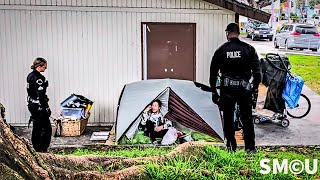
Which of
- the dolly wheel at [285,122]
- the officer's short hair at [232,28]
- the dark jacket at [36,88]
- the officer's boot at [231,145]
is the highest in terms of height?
the officer's short hair at [232,28]

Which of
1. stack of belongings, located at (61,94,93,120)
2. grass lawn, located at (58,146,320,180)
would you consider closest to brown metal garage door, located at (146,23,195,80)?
stack of belongings, located at (61,94,93,120)

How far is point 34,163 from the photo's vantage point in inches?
176

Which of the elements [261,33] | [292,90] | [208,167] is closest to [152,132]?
[292,90]

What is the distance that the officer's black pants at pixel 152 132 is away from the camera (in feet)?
31.5

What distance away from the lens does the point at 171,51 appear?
11680mm

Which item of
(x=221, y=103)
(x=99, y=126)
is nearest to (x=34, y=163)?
(x=221, y=103)

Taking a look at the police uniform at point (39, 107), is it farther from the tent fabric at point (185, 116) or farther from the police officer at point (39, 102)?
the tent fabric at point (185, 116)

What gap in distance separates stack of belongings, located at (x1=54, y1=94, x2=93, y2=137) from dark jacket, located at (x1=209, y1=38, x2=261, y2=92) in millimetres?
4435

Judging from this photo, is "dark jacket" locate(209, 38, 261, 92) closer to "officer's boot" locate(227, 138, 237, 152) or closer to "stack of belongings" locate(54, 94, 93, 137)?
"officer's boot" locate(227, 138, 237, 152)

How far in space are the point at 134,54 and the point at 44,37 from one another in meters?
1.98

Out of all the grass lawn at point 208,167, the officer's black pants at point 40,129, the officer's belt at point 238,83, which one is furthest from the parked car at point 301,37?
the grass lawn at point 208,167

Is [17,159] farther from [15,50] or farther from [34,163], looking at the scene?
[15,50]

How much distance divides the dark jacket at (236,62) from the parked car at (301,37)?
2455 cm

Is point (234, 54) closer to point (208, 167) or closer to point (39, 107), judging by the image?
point (208, 167)
